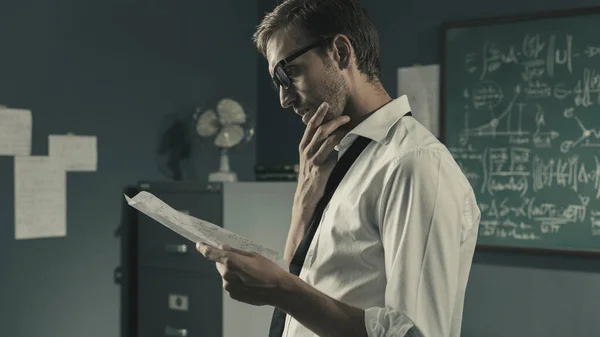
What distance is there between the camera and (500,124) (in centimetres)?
325

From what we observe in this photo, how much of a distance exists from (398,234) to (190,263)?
209 cm

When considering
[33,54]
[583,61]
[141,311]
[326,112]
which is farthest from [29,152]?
[583,61]

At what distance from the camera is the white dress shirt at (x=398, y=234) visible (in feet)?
3.81

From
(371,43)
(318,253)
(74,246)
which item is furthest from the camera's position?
(74,246)

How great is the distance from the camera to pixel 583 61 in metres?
3.04

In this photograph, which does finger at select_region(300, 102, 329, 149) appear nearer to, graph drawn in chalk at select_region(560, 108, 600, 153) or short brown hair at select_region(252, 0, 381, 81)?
short brown hair at select_region(252, 0, 381, 81)

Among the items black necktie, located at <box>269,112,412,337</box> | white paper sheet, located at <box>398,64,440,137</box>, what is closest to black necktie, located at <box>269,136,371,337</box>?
black necktie, located at <box>269,112,412,337</box>

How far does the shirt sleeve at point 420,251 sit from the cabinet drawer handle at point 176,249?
2.06m

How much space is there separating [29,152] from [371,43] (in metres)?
2.00

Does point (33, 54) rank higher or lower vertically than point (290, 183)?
higher

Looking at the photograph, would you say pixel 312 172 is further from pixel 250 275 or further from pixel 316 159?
pixel 250 275

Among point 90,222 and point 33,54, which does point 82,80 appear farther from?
point 90,222

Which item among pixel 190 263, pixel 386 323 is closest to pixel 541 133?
pixel 190 263

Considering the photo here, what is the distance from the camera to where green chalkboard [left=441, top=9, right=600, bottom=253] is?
303 centimetres
